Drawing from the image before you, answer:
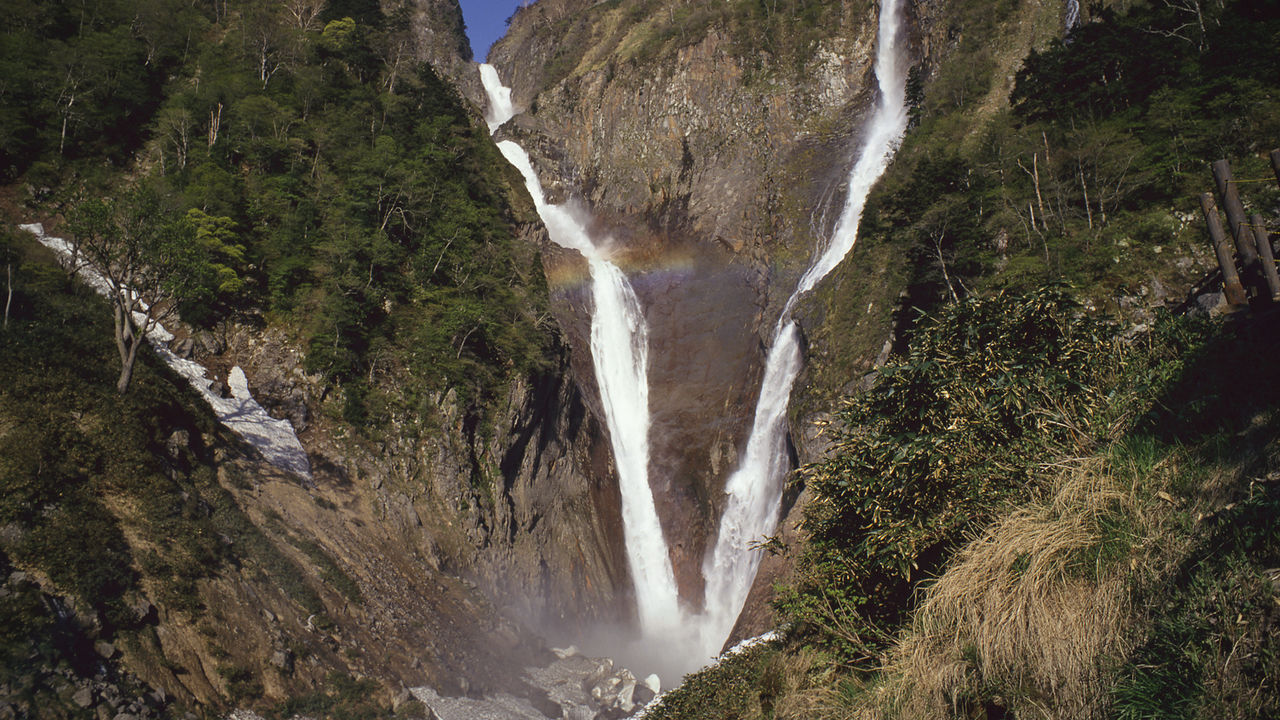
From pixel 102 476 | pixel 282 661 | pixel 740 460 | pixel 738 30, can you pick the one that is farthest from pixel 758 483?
pixel 738 30

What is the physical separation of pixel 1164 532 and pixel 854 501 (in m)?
3.23

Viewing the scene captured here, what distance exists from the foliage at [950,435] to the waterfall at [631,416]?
23.5 metres

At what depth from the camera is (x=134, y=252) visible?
17516 mm

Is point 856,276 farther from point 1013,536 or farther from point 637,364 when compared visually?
point 1013,536

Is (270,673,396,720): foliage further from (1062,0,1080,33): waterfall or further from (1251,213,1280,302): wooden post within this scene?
(1062,0,1080,33): waterfall

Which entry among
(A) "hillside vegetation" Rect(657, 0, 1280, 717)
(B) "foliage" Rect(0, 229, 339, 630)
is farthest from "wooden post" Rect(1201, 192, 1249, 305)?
(B) "foliage" Rect(0, 229, 339, 630)

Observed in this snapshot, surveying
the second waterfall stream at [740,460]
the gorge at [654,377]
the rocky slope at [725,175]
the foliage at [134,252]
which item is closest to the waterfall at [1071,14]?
the gorge at [654,377]

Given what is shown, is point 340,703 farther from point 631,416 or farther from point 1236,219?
point 631,416

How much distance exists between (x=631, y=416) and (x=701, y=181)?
18996mm

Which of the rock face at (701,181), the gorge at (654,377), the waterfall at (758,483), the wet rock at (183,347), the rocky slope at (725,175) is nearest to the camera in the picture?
the gorge at (654,377)

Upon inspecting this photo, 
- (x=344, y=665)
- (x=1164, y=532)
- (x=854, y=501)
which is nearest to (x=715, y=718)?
(x=854, y=501)

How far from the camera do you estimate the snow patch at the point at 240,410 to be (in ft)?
66.9

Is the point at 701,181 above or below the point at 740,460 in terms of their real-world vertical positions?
above

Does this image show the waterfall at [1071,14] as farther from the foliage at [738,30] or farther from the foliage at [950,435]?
the foliage at [950,435]
